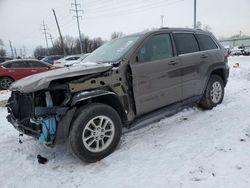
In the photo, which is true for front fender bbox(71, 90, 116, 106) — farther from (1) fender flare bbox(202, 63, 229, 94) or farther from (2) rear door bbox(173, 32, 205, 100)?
(1) fender flare bbox(202, 63, 229, 94)

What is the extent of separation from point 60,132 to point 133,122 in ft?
Answer: 4.22

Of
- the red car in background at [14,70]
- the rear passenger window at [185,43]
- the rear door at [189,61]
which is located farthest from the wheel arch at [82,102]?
the red car in background at [14,70]

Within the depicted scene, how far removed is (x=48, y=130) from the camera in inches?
132

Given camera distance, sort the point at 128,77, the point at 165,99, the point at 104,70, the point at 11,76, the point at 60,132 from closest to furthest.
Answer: the point at 60,132, the point at 104,70, the point at 128,77, the point at 165,99, the point at 11,76

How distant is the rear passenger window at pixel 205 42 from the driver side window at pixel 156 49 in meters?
1.14

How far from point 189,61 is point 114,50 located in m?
1.52

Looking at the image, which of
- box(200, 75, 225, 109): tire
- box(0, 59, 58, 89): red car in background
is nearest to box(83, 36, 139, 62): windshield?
box(200, 75, 225, 109): tire

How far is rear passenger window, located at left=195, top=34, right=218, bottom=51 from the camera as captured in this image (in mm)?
5578

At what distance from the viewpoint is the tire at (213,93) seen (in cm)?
571

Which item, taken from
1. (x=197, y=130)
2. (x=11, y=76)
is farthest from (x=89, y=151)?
(x=11, y=76)

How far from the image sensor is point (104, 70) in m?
3.72

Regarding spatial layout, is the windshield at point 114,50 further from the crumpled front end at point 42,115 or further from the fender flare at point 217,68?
the fender flare at point 217,68

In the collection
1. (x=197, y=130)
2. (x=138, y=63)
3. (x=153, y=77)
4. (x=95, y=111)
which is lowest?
(x=197, y=130)

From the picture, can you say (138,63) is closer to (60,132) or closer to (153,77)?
(153,77)
